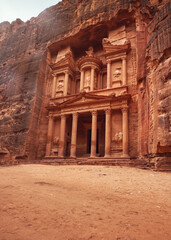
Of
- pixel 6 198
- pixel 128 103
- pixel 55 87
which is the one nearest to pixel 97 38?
→ pixel 55 87

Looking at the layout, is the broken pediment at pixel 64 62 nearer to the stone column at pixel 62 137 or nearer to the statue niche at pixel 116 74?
the statue niche at pixel 116 74

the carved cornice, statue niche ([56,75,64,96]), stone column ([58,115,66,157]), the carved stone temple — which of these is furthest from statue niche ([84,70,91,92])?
stone column ([58,115,66,157])

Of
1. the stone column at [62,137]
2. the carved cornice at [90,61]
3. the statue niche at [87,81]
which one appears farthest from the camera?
the carved cornice at [90,61]

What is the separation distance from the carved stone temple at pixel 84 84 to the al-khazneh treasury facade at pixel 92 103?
0.29ft

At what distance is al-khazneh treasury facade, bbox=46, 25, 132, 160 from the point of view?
14.3m

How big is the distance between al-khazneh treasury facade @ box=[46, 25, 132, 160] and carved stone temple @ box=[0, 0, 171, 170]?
3.4 inches

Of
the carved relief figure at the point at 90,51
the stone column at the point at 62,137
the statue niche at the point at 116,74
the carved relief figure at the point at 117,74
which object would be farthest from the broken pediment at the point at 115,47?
the stone column at the point at 62,137

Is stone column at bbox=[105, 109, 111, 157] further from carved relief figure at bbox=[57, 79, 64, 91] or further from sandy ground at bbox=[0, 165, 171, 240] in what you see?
sandy ground at bbox=[0, 165, 171, 240]

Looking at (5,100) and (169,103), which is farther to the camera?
(5,100)

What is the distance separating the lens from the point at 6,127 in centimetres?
1700

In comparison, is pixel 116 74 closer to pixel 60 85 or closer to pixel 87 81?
pixel 87 81

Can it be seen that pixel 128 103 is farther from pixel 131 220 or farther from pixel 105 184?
pixel 131 220

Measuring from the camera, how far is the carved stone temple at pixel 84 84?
38.9ft

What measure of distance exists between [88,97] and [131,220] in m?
13.6
